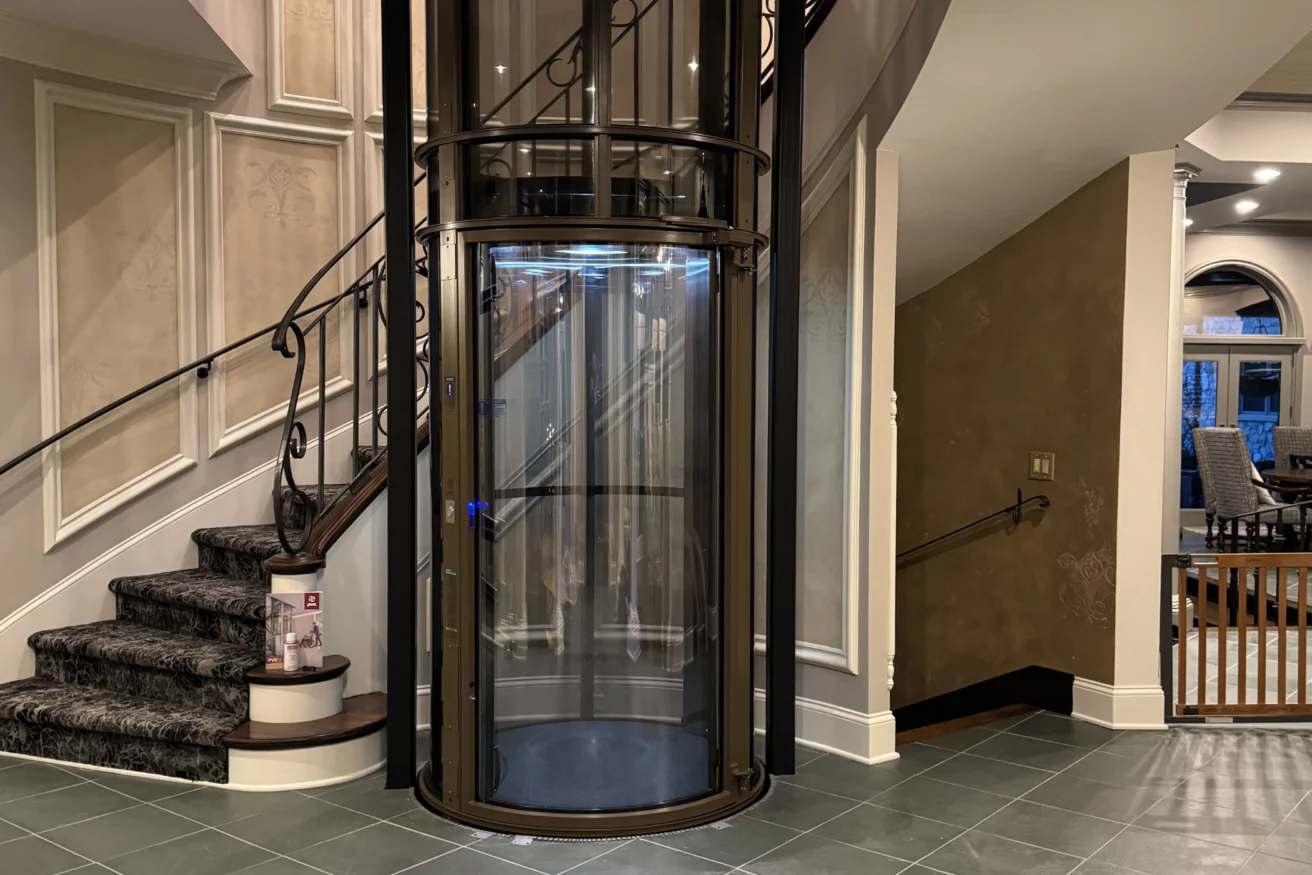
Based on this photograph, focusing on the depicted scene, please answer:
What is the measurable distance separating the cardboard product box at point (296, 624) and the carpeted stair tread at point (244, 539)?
17.6 inches

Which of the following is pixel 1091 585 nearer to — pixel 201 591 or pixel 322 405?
pixel 322 405

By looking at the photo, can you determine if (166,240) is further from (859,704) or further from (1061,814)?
(1061,814)

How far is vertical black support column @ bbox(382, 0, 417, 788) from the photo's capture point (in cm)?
339

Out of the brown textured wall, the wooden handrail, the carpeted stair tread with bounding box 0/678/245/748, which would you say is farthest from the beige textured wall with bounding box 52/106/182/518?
the brown textured wall

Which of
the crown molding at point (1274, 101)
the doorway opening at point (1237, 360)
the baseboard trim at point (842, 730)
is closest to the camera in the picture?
the baseboard trim at point (842, 730)

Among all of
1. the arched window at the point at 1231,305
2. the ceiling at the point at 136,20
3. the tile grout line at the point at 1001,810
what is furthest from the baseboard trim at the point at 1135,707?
the arched window at the point at 1231,305

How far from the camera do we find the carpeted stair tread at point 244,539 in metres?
4.19

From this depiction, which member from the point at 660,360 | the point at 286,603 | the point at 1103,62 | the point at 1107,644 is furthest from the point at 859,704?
the point at 1103,62

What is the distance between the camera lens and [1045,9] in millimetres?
2914

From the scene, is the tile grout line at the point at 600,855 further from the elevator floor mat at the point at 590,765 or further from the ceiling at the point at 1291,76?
the ceiling at the point at 1291,76

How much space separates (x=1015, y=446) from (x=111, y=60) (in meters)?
4.10

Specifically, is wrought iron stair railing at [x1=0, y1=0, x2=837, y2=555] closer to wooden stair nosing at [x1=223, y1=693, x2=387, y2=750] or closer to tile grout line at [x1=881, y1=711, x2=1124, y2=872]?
wooden stair nosing at [x1=223, y1=693, x2=387, y2=750]

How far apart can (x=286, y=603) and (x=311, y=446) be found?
4.71ft

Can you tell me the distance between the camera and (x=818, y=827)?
321 centimetres
